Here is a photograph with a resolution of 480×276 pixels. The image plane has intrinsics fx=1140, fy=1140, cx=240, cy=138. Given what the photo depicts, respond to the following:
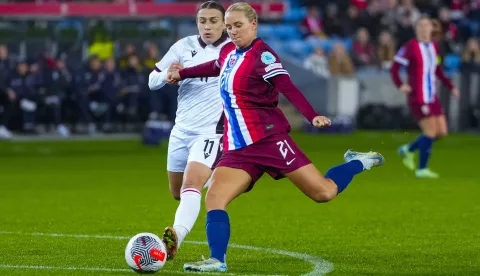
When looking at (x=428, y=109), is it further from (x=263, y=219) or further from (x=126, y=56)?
(x=126, y=56)

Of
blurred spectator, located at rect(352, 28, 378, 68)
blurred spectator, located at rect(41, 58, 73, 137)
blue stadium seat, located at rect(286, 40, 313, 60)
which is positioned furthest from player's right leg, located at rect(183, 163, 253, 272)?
blurred spectator, located at rect(352, 28, 378, 68)

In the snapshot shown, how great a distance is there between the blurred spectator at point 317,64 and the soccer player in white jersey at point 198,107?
67.7 ft

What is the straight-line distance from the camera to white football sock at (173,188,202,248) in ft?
27.3

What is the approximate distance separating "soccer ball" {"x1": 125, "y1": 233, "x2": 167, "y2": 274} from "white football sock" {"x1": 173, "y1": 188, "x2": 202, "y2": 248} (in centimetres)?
43

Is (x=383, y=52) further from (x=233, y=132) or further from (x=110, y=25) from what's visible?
(x=233, y=132)

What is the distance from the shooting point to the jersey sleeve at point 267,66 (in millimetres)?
7984

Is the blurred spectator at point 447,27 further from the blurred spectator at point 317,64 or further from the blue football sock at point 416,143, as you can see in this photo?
the blue football sock at point 416,143

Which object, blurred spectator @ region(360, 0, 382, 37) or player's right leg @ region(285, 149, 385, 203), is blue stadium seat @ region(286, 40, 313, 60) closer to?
blurred spectator @ region(360, 0, 382, 37)

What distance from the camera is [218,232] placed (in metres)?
7.80

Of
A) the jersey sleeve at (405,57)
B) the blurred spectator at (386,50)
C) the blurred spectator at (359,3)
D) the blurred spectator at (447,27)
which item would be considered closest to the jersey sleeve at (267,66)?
the jersey sleeve at (405,57)

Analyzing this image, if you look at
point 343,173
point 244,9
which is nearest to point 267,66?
point 244,9

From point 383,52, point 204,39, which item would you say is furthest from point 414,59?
point 383,52

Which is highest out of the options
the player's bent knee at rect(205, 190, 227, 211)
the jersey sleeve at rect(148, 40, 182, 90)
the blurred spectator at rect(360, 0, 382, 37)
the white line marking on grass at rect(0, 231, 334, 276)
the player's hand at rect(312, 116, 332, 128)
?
the jersey sleeve at rect(148, 40, 182, 90)

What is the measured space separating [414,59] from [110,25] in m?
12.6
